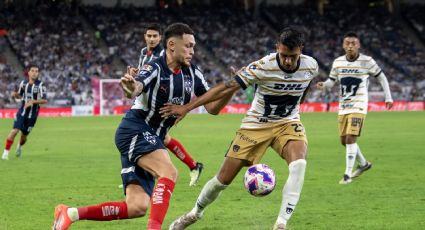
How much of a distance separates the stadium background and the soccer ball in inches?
21.9

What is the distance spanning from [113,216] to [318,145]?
15.3m

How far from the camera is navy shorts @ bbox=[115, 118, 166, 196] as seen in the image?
7.56 m

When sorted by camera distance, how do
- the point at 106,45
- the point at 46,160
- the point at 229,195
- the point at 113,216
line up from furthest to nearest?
the point at 106,45 < the point at 46,160 < the point at 229,195 < the point at 113,216

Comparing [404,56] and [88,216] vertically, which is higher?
[88,216]

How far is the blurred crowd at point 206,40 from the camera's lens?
51.5m

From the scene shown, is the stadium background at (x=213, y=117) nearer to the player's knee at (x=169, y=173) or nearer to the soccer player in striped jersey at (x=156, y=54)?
the soccer player in striped jersey at (x=156, y=54)

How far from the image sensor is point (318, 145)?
871 inches

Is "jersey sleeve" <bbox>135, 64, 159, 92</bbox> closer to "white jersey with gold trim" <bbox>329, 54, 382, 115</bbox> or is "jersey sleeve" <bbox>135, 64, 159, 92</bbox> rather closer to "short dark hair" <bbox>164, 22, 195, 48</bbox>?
"short dark hair" <bbox>164, 22, 195, 48</bbox>

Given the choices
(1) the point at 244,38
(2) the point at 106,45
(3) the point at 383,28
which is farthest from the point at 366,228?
(3) the point at 383,28

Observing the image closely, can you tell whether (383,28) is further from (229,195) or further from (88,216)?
(88,216)

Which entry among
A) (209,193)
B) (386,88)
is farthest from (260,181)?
(386,88)

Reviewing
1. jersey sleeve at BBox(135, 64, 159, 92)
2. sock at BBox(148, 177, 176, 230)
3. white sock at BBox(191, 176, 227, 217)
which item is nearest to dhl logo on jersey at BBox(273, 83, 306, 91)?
white sock at BBox(191, 176, 227, 217)

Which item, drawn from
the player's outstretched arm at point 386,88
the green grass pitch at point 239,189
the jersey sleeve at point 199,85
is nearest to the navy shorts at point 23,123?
the green grass pitch at point 239,189

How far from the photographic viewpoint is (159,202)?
716 centimetres
